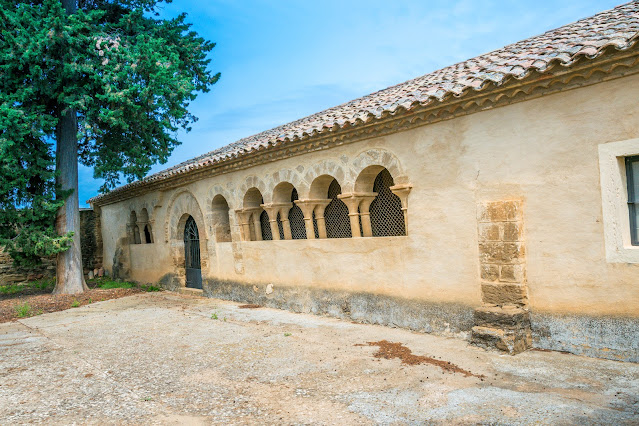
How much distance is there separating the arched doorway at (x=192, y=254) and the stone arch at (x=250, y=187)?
2664 mm

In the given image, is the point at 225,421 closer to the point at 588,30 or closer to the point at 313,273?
the point at 313,273

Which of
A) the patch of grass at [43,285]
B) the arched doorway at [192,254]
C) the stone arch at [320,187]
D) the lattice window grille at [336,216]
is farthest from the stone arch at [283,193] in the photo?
the patch of grass at [43,285]

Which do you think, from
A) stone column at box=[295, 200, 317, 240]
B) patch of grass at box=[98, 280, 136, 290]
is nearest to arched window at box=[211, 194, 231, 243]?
stone column at box=[295, 200, 317, 240]

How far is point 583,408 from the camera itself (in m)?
3.74

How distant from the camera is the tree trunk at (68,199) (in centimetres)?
1269

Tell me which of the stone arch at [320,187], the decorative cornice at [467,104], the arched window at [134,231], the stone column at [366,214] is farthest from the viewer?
the arched window at [134,231]

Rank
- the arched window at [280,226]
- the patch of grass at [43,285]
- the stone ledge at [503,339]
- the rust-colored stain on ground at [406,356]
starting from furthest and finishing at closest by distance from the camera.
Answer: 1. the patch of grass at [43,285]
2. the arched window at [280,226]
3. the stone ledge at [503,339]
4. the rust-colored stain on ground at [406,356]

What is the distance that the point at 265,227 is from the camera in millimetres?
10469

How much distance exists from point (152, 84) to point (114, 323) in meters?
5.61

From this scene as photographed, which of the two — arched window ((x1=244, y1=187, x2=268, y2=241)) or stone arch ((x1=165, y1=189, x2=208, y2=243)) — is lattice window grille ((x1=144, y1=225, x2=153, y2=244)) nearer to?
stone arch ((x1=165, y1=189, x2=208, y2=243))

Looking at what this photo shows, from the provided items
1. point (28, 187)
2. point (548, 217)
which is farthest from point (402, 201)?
point (28, 187)

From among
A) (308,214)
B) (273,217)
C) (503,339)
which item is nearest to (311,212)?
(308,214)

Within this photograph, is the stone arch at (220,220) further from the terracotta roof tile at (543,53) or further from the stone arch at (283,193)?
the terracotta roof tile at (543,53)

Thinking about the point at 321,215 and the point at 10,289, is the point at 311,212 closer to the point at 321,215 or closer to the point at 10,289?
the point at 321,215
